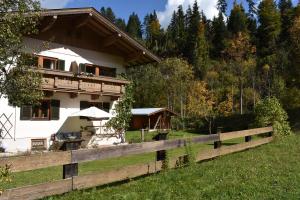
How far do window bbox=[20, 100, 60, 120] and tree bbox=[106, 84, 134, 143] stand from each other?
399 cm

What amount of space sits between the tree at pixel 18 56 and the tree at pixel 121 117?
12.9m

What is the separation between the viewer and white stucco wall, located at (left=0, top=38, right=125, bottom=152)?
21.3 m

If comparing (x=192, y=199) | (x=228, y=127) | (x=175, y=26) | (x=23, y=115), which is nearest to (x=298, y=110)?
(x=228, y=127)

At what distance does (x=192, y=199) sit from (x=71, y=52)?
19.2 metres

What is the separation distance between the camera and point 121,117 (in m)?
27.2

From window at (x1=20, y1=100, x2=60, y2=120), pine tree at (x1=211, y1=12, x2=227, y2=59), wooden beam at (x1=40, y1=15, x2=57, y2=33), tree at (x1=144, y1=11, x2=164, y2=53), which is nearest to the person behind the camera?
window at (x1=20, y1=100, x2=60, y2=120)

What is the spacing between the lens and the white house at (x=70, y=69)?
71.2 feet

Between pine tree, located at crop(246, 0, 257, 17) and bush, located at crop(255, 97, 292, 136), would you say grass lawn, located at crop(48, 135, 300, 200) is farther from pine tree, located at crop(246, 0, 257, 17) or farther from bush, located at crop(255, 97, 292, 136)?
pine tree, located at crop(246, 0, 257, 17)

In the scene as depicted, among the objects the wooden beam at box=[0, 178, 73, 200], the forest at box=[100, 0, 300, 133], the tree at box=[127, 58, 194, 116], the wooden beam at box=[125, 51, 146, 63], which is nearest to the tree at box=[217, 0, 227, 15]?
the forest at box=[100, 0, 300, 133]

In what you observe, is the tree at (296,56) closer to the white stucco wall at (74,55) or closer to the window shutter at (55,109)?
the white stucco wall at (74,55)

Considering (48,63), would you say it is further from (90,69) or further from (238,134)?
(238,134)

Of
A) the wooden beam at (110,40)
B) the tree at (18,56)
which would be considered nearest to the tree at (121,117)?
the wooden beam at (110,40)

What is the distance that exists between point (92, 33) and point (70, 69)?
3057 mm

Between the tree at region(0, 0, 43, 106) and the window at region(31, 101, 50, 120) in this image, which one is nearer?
the tree at region(0, 0, 43, 106)
